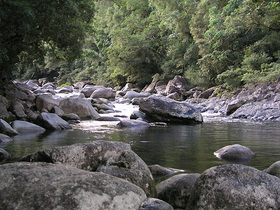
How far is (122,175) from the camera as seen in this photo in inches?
115

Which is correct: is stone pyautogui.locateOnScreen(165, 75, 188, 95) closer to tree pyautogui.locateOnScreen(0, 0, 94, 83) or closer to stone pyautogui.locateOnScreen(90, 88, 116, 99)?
stone pyautogui.locateOnScreen(90, 88, 116, 99)

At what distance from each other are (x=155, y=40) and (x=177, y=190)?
25.9 m

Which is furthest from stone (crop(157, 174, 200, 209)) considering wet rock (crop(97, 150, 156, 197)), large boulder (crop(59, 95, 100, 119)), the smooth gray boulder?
the smooth gray boulder

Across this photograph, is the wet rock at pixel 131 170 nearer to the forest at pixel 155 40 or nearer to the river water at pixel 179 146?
the river water at pixel 179 146

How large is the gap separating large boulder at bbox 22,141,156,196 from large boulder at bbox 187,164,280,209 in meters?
0.60

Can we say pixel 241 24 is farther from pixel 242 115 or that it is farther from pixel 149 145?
pixel 149 145

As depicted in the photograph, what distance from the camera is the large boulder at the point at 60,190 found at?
1964mm

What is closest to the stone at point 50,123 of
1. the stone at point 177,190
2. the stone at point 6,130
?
the stone at point 6,130

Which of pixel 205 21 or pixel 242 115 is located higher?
pixel 205 21

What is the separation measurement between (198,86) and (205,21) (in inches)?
192

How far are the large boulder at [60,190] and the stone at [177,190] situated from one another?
0.79 metres

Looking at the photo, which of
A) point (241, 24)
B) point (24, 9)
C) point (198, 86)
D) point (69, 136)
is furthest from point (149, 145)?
point (198, 86)

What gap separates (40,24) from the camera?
942 centimetres

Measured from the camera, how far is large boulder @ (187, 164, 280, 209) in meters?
2.42
